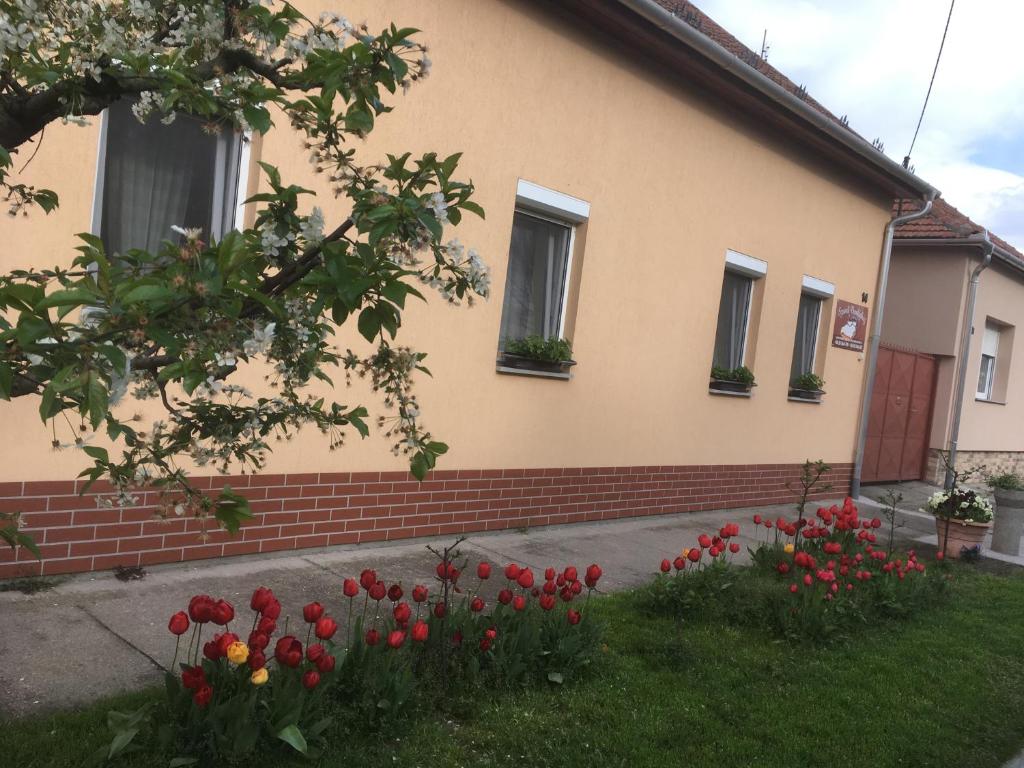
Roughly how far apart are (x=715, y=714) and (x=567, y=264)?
4.46 metres

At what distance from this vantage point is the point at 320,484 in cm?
548

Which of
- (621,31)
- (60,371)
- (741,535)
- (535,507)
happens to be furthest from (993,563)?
(60,371)

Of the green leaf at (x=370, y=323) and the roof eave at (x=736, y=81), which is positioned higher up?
the roof eave at (x=736, y=81)

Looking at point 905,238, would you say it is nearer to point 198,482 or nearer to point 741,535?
point 741,535

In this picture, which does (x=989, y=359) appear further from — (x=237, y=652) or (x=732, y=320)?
(x=237, y=652)

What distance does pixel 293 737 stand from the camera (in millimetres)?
2580

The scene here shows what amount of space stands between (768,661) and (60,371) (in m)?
3.89

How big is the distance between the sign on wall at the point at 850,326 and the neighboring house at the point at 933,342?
1612 millimetres

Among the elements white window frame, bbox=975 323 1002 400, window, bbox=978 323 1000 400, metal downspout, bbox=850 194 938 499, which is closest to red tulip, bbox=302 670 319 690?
metal downspout, bbox=850 194 938 499

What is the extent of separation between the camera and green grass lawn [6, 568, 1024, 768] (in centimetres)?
290

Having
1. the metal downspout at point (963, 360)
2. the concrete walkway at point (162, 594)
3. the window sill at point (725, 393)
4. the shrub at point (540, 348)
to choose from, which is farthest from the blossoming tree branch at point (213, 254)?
the metal downspout at point (963, 360)

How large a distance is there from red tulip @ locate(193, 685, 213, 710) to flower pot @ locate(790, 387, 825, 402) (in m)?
9.03

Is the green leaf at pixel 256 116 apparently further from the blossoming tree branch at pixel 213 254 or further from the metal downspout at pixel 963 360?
the metal downspout at pixel 963 360

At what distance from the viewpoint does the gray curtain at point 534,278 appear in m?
6.96
